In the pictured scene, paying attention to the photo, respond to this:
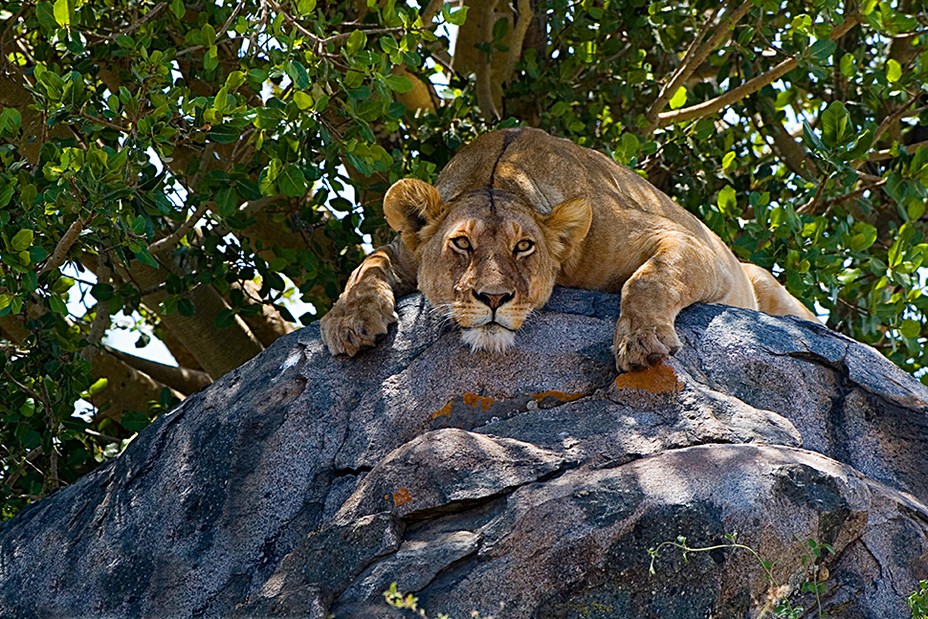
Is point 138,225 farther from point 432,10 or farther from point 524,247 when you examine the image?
point 432,10

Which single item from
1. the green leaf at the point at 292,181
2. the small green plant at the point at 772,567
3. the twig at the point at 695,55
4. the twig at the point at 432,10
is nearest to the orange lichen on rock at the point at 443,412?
the small green plant at the point at 772,567

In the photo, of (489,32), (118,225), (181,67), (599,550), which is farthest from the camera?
(489,32)

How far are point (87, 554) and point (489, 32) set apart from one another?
484cm

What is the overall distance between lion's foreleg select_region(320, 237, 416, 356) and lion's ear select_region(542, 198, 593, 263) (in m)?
0.74

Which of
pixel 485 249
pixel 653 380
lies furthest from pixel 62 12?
pixel 653 380

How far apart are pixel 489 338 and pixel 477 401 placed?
0.96 feet

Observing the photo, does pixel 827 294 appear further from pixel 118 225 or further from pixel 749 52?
pixel 118 225

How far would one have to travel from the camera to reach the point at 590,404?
502 centimetres

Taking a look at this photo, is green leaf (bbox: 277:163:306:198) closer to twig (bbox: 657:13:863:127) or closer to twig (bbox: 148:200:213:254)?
twig (bbox: 148:200:213:254)

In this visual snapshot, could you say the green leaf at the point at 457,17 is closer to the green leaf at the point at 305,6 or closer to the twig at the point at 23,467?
the green leaf at the point at 305,6

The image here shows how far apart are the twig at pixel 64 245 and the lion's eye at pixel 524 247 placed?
1.97 meters

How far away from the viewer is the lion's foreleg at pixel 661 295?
506 centimetres

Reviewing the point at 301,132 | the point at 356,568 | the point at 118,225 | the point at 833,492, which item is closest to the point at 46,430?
the point at 118,225

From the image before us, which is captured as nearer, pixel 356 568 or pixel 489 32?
pixel 356 568
